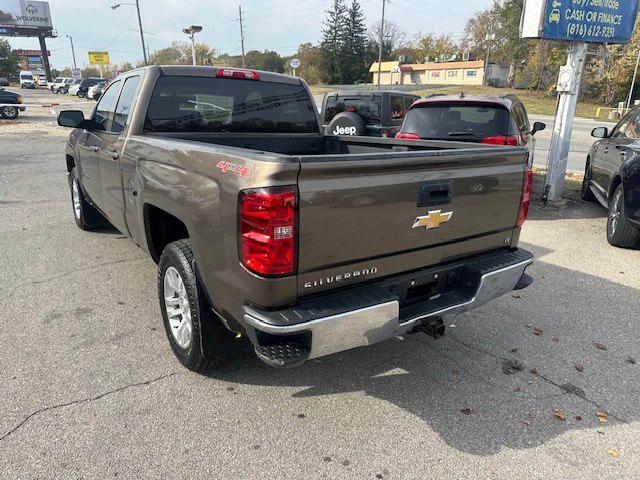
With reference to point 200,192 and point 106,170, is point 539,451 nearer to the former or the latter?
point 200,192

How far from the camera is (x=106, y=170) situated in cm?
428

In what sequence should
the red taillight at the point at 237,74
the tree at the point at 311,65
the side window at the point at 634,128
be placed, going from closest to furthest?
the red taillight at the point at 237,74
the side window at the point at 634,128
the tree at the point at 311,65

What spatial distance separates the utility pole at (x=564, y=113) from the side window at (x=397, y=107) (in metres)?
3.32

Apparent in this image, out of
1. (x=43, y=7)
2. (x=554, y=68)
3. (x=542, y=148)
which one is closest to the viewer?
(x=542, y=148)

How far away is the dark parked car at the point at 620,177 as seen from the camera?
536 cm

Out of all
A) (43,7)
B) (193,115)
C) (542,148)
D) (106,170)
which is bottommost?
(542,148)

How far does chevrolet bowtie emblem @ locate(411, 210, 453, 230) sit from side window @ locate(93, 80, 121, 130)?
10.6 feet

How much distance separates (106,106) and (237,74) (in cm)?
152

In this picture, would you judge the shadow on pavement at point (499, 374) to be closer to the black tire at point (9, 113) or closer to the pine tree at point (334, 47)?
the black tire at point (9, 113)

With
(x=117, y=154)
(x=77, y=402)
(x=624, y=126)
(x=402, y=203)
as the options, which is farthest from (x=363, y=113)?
(x=77, y=402)

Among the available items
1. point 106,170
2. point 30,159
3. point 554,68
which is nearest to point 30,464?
point 106,170

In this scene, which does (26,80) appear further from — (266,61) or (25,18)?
(266,61)

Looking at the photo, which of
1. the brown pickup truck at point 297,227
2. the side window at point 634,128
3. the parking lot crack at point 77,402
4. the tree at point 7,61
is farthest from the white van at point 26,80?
the parking lot crack at point 77,402

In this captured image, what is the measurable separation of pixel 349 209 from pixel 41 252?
451 centimetres
